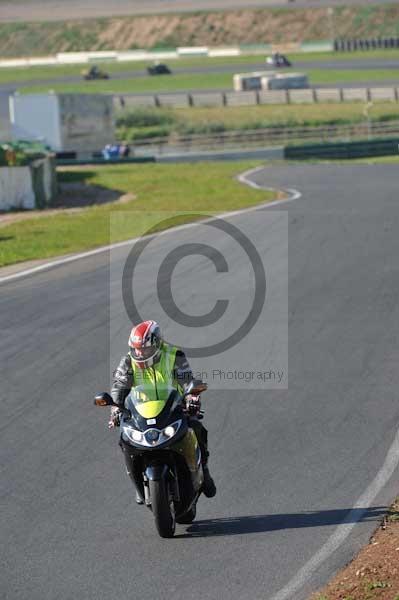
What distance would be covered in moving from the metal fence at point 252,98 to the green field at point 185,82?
6.30m

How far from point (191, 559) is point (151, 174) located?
31349 millimetres

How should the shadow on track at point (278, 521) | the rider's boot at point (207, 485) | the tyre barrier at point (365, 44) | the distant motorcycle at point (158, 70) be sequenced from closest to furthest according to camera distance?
1. the shadow on track at point (278, 521)
2. the rider's boot at point (207, 485)
3. the distant motorcycle at point (158, 70)
4. the tyre barrier at point (365, 44)

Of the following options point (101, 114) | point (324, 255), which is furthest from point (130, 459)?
point (101, 114)

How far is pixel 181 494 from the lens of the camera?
8.41 meters

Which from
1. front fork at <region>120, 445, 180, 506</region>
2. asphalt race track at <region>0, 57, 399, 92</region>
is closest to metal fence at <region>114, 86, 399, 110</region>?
asphalt race track at <region>0, 57, 399, 92</region>

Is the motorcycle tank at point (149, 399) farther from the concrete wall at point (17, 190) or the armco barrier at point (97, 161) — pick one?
the armco barrier at point (97, 161)

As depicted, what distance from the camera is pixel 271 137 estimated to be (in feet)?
161

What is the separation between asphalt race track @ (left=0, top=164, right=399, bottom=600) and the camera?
7.87 meters

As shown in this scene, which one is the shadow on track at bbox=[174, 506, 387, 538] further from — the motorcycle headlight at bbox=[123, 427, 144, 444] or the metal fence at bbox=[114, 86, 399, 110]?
the metal fence at bbox=[114, 86, 399, 110]

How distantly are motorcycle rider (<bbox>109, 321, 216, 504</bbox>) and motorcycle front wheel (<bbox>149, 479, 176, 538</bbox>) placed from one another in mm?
334

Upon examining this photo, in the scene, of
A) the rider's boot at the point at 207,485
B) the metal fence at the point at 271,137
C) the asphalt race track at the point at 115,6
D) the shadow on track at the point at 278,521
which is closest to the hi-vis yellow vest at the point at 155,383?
the rider's boot at the point at 207,485

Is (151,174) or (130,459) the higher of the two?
(130,459)

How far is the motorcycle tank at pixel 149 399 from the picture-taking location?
8.20 metres

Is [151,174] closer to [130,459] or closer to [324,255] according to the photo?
[324,255]
